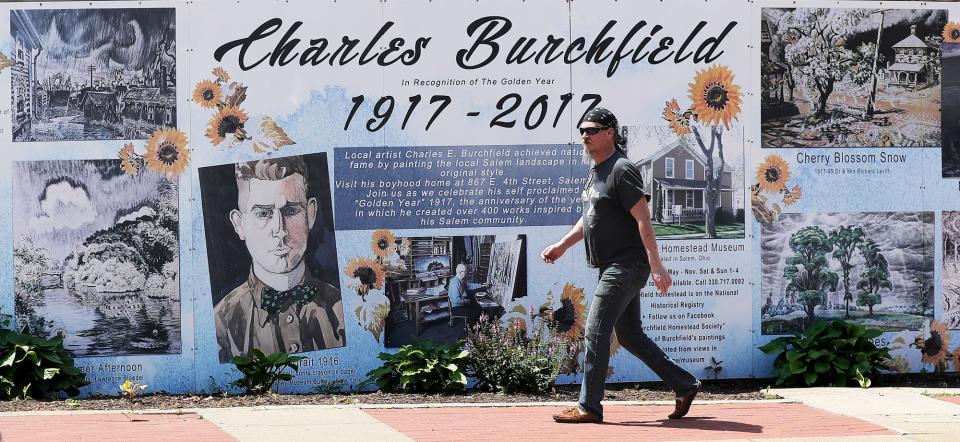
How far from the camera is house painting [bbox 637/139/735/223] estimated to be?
10633 mm

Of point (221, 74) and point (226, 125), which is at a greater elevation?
point (221, 74)

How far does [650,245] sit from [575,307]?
8.41ft

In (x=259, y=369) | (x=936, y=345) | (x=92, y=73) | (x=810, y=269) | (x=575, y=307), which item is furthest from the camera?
(x=936, y=345)

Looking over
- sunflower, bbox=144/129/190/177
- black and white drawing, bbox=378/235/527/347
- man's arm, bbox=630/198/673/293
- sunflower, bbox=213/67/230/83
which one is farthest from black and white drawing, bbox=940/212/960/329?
sunflower, bbox=144/129/190/177

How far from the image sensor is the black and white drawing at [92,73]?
10.1 m

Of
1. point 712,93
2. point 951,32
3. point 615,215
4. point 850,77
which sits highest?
point 951,32

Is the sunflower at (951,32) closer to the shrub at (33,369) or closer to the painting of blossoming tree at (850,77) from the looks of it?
the painting of blossoming tree at (850,77)

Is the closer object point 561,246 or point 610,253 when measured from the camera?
point 610,253

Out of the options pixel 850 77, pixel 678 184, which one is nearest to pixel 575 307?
pixel 678 184

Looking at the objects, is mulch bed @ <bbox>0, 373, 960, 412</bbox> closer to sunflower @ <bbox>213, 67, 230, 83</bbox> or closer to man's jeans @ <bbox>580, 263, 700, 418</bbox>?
man's jeans @ <bbox>580, 263, 700, 418</bbox>

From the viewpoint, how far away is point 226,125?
10227mm

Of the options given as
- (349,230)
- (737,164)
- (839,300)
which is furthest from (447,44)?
(839,300)

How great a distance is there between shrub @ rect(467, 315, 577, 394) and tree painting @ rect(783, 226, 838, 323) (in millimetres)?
1980

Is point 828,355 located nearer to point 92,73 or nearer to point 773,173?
point 773,173
